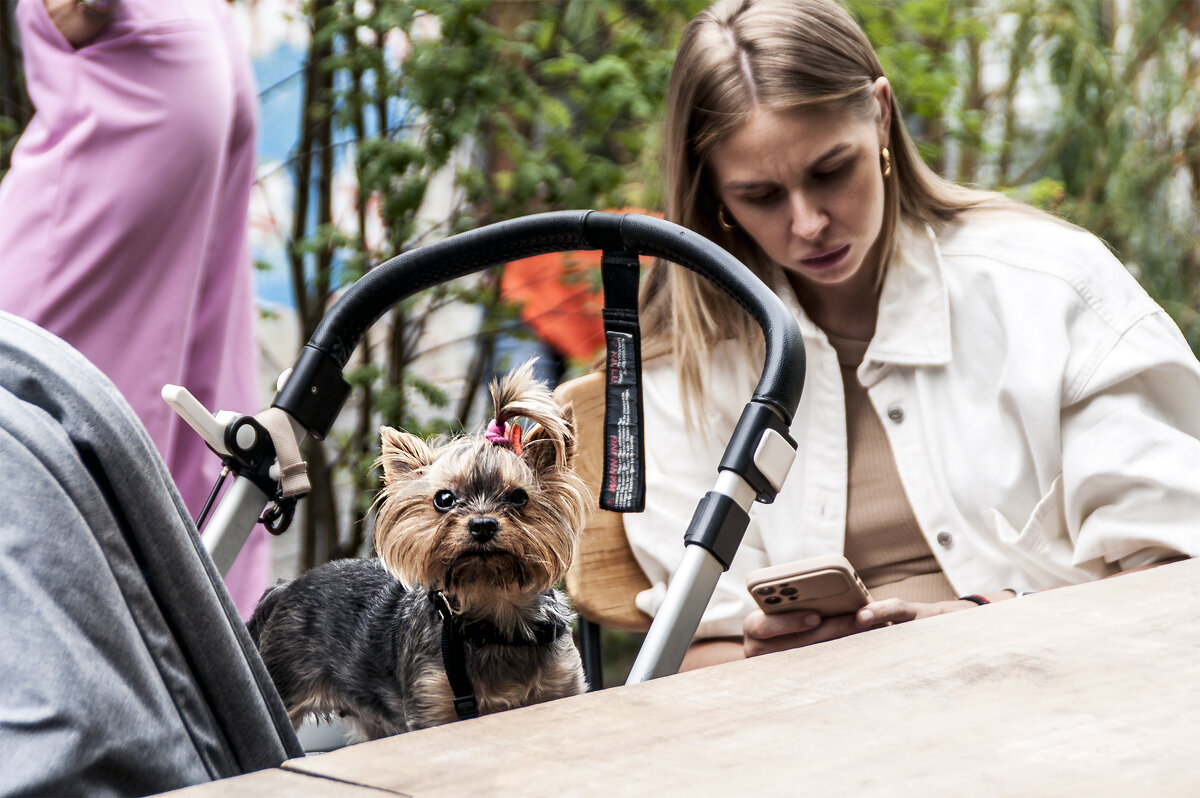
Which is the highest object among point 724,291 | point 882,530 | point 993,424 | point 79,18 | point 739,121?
point 79,18

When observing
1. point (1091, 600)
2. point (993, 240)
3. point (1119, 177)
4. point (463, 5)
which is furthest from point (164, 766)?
point (1119, 177)

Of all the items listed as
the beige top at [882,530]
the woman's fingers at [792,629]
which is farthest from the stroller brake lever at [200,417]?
the beige top at [882,530]

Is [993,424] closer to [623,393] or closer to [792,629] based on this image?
[792,629]

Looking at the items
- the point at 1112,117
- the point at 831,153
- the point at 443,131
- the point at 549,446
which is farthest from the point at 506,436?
the point at 1112,117

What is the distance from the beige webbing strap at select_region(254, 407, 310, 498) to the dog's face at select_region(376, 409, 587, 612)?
0.35ft

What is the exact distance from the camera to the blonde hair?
5.55 ft

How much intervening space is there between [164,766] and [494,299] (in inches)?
101

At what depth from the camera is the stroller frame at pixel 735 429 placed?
1.04 m

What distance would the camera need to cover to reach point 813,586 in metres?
1.31

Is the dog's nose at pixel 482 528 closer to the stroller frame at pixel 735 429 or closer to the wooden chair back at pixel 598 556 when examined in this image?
the stroller frame at pixel 735 429

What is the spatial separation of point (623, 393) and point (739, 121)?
638 mm

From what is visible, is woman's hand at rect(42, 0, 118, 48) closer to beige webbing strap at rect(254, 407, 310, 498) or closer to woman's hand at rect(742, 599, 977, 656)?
beige webbing strap at rect(254, 407, 310, 498)

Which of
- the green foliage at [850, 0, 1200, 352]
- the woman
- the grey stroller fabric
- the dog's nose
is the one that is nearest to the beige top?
the woman

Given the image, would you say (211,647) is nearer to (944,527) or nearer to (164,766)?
(164,766)
